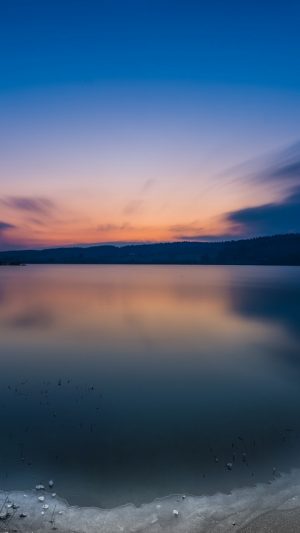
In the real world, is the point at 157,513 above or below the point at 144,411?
above

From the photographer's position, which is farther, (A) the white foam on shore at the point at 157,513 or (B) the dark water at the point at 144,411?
(B) the dark water at the point at 144,411

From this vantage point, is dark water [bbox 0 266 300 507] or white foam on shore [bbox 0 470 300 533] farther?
dark water [bbox 0 266 300 507]

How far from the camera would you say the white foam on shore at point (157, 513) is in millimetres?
6254

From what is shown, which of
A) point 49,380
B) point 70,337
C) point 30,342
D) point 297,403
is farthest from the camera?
point 70,337

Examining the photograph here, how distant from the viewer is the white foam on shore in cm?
625

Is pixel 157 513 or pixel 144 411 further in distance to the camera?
pixel 144 411

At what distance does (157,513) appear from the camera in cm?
668

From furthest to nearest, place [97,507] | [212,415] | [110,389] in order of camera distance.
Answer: [110,389], [212,415], [97,507]

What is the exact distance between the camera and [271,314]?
36156 millimetres

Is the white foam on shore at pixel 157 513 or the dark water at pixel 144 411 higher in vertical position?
the white foam on shore at pixel 157 513

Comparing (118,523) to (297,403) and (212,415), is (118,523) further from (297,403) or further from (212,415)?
(297,403)

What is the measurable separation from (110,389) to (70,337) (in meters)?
10.8

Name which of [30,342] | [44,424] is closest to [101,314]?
[30,342]

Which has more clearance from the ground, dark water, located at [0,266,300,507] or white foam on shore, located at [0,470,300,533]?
white foam on shore, located at [0,470,300,533]
